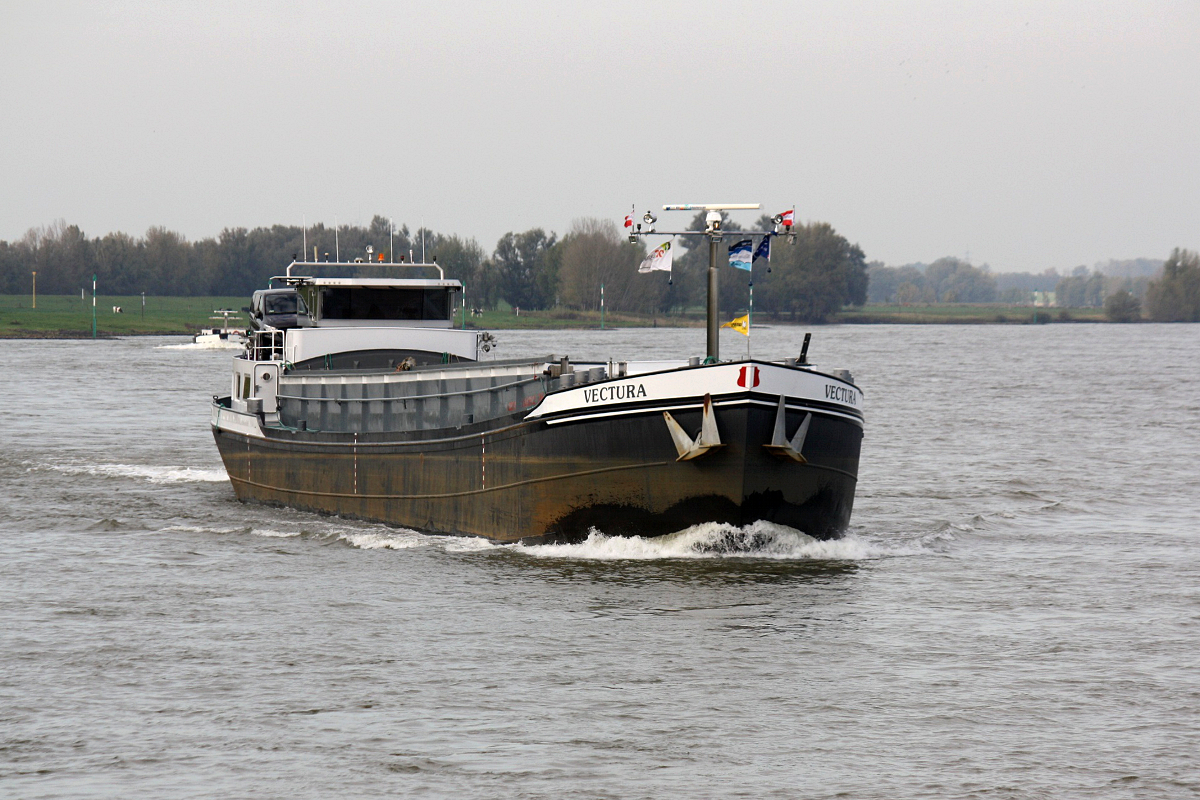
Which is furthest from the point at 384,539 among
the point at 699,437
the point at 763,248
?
the point at 763,248

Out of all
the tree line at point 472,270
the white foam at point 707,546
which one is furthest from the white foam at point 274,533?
the tree line at point 472,270

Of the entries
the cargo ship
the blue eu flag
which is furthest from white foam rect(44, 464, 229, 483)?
the blue eu flag

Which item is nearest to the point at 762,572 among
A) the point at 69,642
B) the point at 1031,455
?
the point at 69,642

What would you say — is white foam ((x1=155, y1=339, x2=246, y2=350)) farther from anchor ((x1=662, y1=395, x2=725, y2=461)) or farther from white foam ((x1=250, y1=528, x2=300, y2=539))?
anchor ((x1=662, y1=395, x2=725, y2=461))

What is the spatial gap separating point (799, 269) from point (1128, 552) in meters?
170

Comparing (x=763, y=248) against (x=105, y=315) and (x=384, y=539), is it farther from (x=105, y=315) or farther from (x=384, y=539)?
(x=105, y=315)

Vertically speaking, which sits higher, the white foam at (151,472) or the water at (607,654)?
the water at (607,654)

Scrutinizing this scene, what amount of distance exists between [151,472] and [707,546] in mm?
18583

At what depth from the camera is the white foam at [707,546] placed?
18062mm

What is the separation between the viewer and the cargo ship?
17453 mm

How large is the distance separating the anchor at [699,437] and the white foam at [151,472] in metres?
16.8

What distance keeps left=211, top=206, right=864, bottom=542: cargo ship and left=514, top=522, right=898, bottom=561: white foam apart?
15 cm

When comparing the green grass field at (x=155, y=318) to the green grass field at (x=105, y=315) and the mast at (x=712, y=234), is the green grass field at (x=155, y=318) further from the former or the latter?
the mast at (x=712, y=234)

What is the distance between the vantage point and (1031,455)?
35344 millimetres
